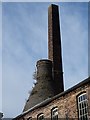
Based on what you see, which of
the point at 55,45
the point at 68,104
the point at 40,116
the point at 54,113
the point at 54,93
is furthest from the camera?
the point at 55,45

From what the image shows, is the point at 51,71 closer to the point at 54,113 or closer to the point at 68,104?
the point at 54,113

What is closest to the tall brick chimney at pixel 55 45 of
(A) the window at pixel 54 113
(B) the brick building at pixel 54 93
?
(B) the brick building at pixel 54 93

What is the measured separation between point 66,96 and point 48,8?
17032mm

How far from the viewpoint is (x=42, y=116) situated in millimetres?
26250

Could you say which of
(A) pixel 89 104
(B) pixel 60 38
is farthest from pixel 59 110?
(B) pixel 60 38

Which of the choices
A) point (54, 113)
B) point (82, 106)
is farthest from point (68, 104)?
point (54, 113)

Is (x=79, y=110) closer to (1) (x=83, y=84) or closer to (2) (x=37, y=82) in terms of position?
(1) (x=83, y=84)

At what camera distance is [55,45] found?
35.6 m

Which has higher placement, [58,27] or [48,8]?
[48,8]

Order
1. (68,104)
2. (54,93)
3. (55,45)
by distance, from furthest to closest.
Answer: (55,45), (54,93), (68,104)

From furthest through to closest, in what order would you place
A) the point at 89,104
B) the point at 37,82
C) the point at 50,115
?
the point at 37,82
the point at 50,115
the point at 89,104

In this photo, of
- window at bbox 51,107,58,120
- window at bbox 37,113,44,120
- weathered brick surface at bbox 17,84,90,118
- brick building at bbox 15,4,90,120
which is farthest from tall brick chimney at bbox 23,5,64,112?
weathered brick surface at bbox 17,84,90,118

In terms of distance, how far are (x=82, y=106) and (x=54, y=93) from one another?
908 centimetres

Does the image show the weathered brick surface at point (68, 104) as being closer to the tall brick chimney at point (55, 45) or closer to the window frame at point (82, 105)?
the window frame at point (82, 105)
